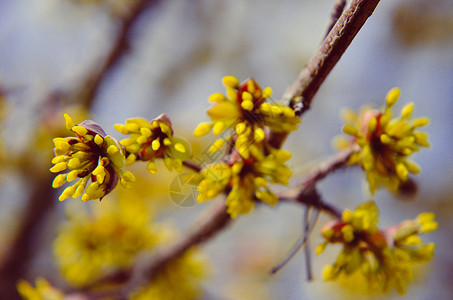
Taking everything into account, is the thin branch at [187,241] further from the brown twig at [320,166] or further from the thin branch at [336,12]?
the thin branch at [336,12]

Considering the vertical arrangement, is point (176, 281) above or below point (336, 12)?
below

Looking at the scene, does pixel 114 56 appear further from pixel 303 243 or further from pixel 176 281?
pixel 303 243

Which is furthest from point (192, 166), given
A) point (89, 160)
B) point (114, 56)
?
point (114, 56)

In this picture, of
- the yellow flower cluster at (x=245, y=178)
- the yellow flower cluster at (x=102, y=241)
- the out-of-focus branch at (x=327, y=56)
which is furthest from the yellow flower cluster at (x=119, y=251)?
the out-of-focus branch at (x=327, y=56)

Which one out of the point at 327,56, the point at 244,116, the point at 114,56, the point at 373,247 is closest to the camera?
the point at 327,56

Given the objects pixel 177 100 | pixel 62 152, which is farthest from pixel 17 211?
pixel 62 152

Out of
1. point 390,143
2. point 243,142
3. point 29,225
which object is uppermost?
point 390,143

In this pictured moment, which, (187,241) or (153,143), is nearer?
(153,143)
